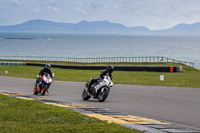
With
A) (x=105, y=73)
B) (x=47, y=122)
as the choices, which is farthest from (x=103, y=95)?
(x=47, y=122)

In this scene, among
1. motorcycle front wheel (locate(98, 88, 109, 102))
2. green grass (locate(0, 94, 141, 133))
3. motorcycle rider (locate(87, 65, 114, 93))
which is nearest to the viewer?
green grass (locate(0, 94, 141, 133))

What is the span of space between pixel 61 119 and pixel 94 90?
539 cm

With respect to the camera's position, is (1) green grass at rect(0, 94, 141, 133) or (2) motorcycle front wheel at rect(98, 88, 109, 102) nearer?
(1) green grass at rect(0, 94, 141, 133)

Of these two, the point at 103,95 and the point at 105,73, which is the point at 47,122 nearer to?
the point at 105,73

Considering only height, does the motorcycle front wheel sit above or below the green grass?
above

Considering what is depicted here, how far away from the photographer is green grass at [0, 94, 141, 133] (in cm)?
742

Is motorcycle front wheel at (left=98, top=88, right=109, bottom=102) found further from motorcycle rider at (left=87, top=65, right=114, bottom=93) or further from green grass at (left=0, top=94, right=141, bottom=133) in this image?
green grass at (left=0, top=94, right=141, bottom=133)

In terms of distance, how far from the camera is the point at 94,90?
14.2 meters

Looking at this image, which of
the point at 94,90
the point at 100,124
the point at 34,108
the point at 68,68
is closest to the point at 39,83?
the point at 94,90

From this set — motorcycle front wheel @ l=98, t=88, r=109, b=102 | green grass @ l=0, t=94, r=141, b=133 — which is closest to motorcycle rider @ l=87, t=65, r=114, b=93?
motorcycle front wheel @ l=98, t=88, r=109, b=102

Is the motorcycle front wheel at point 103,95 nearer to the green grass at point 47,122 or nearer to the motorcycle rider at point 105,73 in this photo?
the motorcycle rider at point 105,73

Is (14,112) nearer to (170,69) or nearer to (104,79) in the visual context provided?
(104,79)

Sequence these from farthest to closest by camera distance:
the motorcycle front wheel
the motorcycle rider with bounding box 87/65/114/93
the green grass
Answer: the motorcycle front wheel
the motorcycle rider with bounding box 87/65/114/93
the green grass

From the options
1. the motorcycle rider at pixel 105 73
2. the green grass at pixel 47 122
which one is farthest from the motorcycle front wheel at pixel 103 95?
the green grass at pixel 47 122
